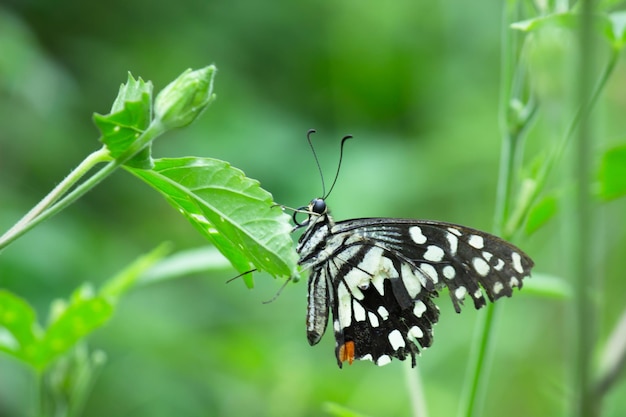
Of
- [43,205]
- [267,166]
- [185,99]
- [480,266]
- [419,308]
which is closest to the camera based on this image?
[43,205]

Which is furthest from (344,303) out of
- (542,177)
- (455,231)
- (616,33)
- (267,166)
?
(267,166)

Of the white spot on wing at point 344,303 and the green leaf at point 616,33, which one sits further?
the white spot on wing at point 344,303

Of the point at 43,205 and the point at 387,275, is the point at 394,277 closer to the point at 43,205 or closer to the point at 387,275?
the point at 387,275

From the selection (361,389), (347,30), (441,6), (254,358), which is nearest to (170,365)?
(254,358)

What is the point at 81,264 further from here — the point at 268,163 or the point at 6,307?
the point at 6,307

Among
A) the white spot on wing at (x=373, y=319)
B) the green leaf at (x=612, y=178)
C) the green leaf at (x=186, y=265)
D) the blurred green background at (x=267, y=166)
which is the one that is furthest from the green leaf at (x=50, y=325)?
the blurred green background at (x=267, y=166)

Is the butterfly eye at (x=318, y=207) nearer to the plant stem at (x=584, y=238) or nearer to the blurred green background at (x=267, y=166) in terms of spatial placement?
the blurred green background at (x=267, y=166)
